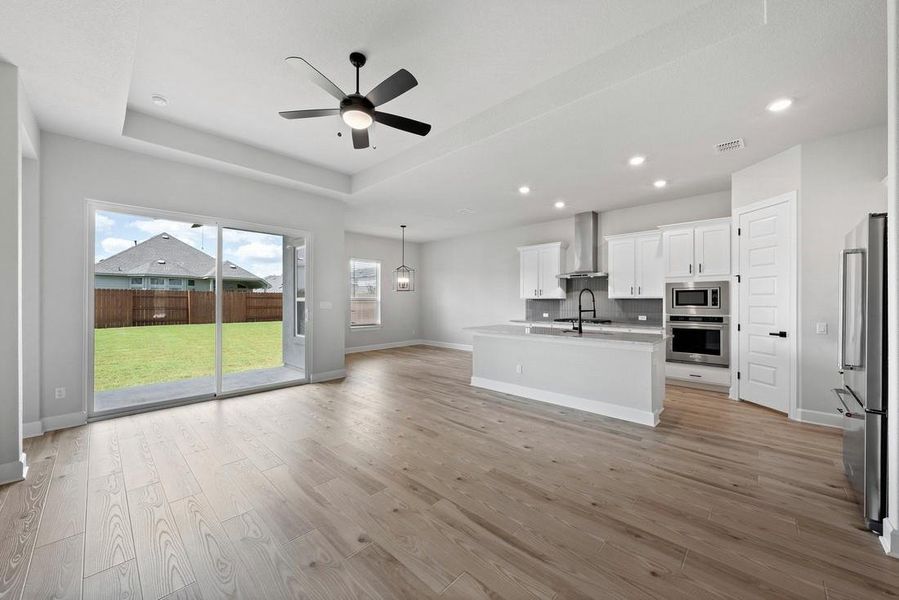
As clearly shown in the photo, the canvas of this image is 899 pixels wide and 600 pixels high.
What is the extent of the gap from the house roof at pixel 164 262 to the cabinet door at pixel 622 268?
5.90 m

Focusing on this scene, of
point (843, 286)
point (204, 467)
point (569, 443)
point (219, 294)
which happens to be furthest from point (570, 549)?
point (219, 294)

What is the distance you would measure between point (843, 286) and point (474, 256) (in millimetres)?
6857

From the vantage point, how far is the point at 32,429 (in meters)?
3.20

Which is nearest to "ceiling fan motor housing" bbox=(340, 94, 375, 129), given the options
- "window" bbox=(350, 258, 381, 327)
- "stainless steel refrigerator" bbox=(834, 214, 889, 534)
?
"stainless steel refrigerator" bbox=(834, 214, 889, 534)

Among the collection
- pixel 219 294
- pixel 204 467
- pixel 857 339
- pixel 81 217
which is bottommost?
pixel 204 467

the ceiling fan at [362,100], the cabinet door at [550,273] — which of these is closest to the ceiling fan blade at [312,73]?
the ceiling fan at [362,100]

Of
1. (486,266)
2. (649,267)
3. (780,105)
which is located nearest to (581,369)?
(649,267)

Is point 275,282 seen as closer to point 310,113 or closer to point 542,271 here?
point 310,113

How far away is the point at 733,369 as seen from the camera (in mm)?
4383

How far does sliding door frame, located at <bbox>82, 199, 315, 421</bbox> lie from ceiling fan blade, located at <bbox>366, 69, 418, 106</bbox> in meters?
3.13

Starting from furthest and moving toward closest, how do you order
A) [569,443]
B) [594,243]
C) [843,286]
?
[594,243] < [569,443] < [843,286]

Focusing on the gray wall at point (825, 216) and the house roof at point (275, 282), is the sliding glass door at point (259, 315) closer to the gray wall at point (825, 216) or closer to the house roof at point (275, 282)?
the house roof at point (275, 282)

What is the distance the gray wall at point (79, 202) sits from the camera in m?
3.39

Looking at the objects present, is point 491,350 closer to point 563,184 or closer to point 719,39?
point 563,184
